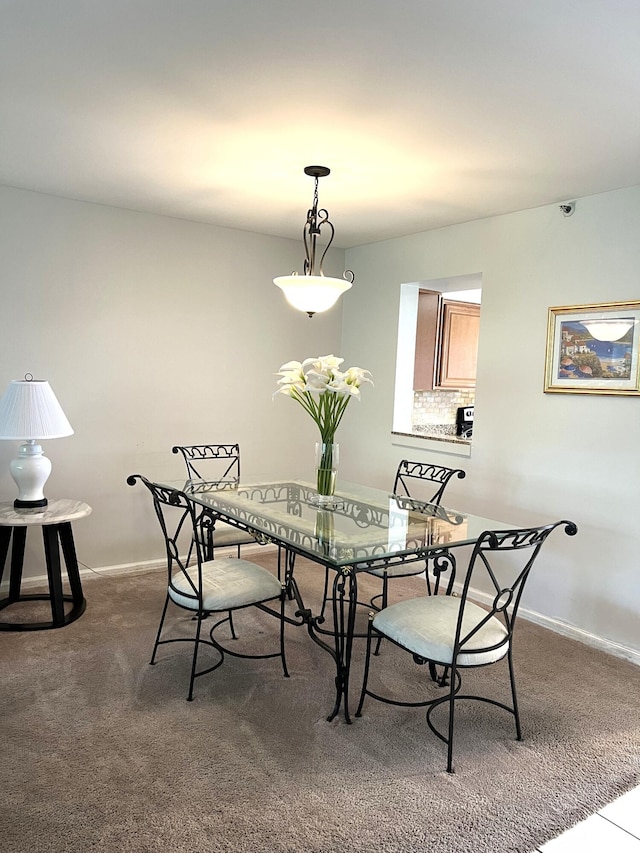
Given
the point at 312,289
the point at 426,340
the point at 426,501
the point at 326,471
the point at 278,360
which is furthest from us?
the point at 426,340

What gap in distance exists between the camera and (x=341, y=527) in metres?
2.59

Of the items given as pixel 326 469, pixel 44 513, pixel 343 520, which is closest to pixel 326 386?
pixel 326 469

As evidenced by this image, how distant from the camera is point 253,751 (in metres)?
2.23

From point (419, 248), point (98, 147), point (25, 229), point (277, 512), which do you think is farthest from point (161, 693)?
point (419, 248)

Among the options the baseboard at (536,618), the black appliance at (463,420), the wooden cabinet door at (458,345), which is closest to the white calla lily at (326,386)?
the baseboard at (536,618)

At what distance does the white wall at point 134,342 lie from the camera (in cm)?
367

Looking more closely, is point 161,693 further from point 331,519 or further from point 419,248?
point 419,248

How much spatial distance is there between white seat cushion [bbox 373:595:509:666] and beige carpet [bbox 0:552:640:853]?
0.38m

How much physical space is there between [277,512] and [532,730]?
1.35m

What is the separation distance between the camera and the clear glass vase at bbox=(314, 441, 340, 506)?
9.52ft

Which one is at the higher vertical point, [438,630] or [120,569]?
[438,630]

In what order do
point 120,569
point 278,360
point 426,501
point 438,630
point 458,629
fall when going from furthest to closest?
point 278,360 < point 120,569 < point 426,501 < point 438,630 < point 458,629

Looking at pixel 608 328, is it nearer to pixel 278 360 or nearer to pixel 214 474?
pixel 278 360

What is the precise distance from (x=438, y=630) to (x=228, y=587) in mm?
923
